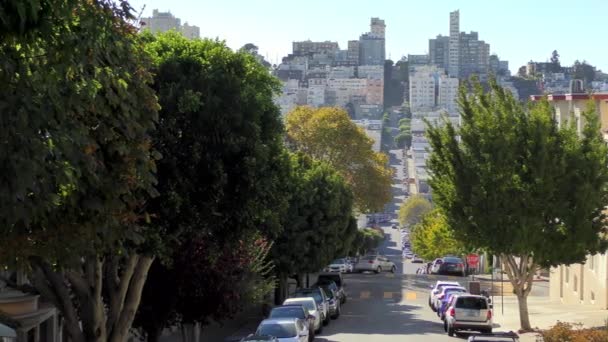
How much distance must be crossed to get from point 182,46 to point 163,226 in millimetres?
3454

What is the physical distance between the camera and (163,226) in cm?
1758

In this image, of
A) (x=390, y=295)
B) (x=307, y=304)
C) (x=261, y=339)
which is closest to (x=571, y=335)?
(x=261, y=339)

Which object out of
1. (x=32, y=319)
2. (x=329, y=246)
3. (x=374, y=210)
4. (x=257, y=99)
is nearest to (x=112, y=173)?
(x=257, y=99)

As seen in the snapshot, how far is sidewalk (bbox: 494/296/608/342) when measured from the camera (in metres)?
35.8

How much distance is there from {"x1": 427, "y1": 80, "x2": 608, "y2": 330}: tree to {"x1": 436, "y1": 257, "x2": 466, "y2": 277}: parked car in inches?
1266

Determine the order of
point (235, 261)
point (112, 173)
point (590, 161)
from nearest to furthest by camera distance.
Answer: point (112, 173) → point (235, 261) → point (590, 161)

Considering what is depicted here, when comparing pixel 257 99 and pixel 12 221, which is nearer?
pixel 12 221

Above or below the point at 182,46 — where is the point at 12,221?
below

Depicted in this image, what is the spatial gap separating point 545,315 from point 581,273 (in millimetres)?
4917

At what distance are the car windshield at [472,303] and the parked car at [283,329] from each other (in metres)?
7.22

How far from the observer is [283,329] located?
28578 millimetres

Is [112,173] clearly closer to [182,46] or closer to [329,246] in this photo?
[182,46]

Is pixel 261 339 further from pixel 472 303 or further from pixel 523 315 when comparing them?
pixel 523 315

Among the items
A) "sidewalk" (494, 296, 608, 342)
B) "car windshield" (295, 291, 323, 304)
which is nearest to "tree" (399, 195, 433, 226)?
"sidewalk" (494, 296, 608, 342)
